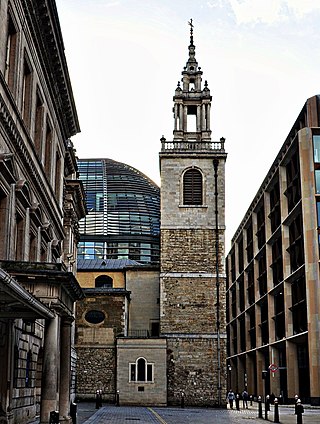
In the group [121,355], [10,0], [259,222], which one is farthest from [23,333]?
[259,222]

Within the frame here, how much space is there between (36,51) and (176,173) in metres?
29.9

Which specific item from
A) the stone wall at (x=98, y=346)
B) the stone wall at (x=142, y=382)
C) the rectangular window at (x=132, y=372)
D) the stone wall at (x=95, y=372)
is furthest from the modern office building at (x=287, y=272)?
the stone wall at (x=98, y=346)

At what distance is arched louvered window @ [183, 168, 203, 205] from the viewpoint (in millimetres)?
53156

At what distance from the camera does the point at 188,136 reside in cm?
5578

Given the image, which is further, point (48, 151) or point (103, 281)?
point (103, 281)

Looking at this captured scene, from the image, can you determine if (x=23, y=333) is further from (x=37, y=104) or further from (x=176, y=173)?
(x=176, y=173)

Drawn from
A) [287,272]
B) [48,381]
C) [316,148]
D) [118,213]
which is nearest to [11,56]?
[48,381]

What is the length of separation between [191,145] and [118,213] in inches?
1359

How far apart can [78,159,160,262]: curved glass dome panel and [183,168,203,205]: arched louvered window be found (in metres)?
29.3

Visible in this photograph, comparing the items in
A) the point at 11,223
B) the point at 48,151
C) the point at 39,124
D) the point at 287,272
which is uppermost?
the point at 39,124

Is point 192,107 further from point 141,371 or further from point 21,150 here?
point 21,150

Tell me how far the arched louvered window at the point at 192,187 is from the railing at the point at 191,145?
183 cm

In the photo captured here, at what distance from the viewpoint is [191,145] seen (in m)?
54.2

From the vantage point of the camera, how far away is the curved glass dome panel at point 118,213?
8281 cm
